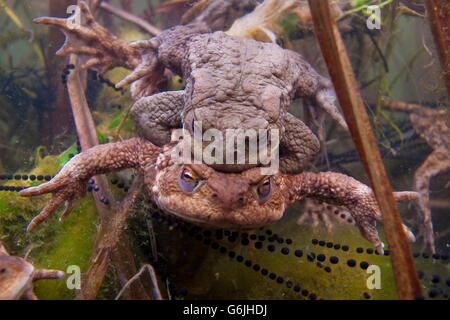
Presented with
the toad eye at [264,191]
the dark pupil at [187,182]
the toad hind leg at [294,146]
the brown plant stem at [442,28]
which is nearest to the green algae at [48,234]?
the dark pupil at [187,182]

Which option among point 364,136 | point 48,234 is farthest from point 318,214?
point 48,234

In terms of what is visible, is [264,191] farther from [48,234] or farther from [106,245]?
[48,234]

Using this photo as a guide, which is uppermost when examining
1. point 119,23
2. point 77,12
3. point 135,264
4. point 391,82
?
point 119,23

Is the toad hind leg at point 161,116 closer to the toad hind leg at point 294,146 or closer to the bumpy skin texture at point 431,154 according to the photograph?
the toad hind leg at point 294,146

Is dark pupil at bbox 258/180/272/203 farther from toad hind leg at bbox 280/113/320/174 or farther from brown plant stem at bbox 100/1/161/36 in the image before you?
brown plant stem at bbox 100/1/161/36

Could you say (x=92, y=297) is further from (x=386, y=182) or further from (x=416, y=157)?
(x=416, y=157)

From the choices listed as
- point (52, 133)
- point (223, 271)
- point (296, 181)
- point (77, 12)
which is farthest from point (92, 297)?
point (52, 133)
